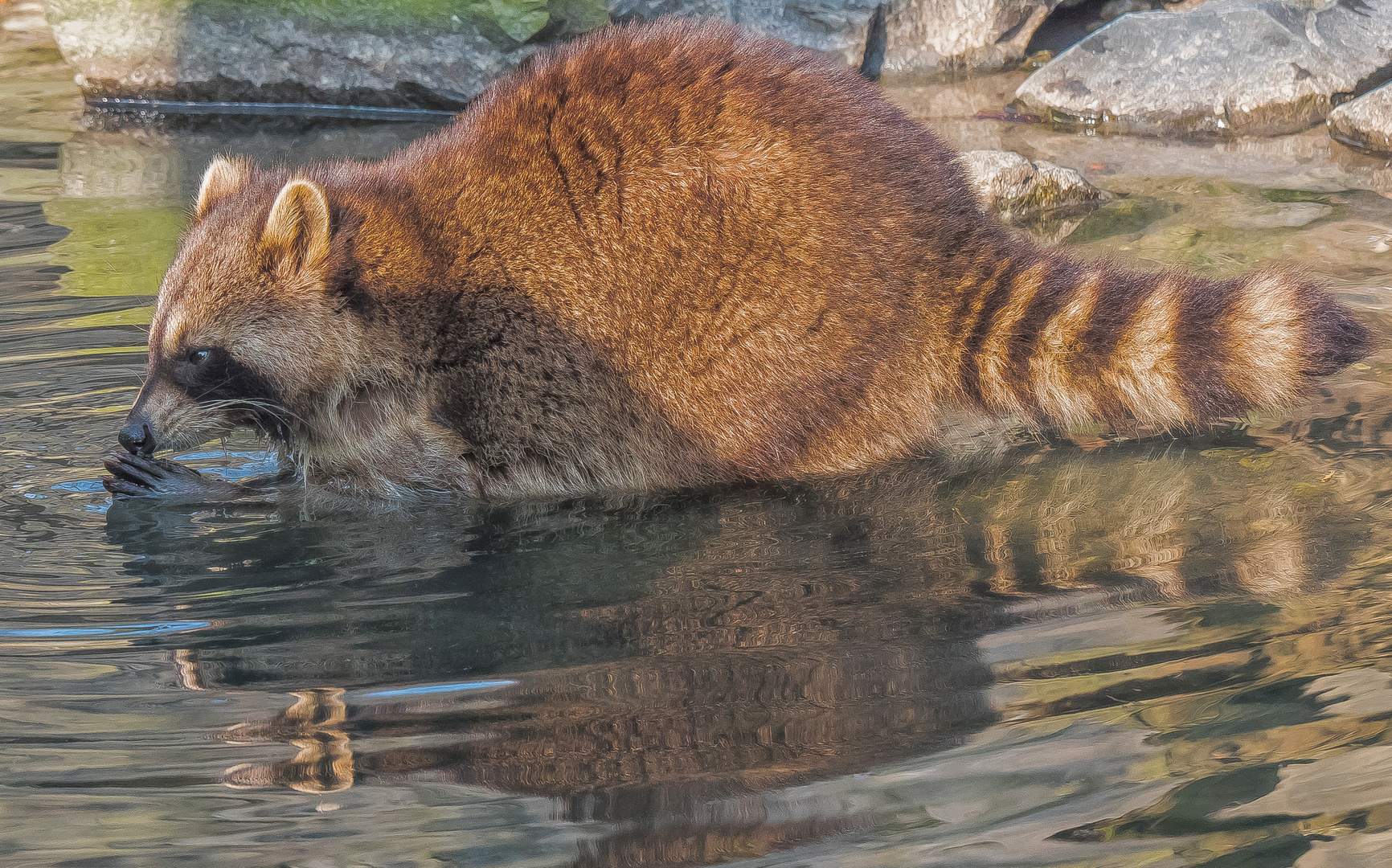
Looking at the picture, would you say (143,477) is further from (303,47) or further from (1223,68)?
(1223,68)

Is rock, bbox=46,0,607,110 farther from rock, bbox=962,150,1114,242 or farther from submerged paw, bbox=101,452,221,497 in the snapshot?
submerged paw, bbox=101,452,221,497

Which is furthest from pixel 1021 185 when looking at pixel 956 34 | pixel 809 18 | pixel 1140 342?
pixel 956 34

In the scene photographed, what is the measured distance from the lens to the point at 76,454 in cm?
487

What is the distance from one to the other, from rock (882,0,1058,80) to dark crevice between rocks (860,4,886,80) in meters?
0.03

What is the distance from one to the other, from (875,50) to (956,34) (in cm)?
63

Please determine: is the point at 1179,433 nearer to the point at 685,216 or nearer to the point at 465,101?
the point at 685,216

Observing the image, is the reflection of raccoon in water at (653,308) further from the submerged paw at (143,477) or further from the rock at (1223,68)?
the rock at (1223,68)

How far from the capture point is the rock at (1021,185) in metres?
7.25

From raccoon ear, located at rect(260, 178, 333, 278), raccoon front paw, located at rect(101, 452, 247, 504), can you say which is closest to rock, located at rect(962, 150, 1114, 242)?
raccoon ear, located at rect(260, 178, 333, 278)

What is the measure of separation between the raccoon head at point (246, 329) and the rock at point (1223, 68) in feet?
19.8

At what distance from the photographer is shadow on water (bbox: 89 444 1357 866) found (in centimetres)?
292

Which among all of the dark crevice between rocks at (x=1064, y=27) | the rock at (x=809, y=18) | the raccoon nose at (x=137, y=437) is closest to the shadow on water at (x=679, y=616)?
the raccoon nose at (x=137, y=437)

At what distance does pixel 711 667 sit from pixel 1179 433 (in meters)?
2.30

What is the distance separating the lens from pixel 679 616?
368 centimetres
